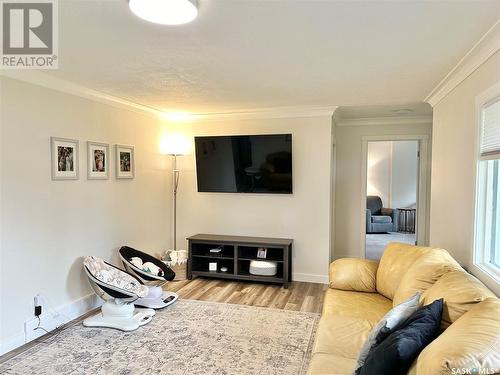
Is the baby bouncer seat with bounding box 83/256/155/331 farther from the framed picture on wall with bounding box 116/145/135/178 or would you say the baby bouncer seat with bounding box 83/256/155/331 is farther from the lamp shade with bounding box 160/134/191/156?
the lamp shade with bounding box 160/134/191/156

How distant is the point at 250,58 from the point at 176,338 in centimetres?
242

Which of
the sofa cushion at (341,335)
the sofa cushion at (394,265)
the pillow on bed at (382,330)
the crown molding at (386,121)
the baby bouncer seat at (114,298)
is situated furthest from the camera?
the crown molding at (386,121)

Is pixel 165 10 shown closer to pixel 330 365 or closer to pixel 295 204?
pixel 330 365

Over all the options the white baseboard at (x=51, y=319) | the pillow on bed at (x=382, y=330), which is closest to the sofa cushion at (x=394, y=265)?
the pillow on bed at (x=382, y=330)

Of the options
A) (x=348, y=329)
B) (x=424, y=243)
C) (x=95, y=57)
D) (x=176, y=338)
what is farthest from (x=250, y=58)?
(x=424, y=243)

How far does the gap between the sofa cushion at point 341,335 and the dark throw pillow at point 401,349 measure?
44 cm

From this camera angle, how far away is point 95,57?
2574mm

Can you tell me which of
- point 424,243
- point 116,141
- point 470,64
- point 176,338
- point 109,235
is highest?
point 470,64

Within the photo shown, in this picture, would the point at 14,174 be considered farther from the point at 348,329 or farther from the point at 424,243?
the point at 424,243

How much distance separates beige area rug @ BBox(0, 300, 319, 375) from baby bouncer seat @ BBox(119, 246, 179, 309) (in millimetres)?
213

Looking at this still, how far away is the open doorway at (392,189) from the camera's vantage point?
8961mm

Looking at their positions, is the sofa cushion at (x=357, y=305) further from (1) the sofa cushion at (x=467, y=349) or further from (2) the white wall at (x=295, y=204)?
(2) the white wall at (x=295, y=204)

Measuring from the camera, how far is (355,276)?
3.00 metres

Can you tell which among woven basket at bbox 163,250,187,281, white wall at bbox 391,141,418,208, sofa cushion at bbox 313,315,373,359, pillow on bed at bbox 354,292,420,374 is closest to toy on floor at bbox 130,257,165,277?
woven basket at bbox 163,250,187,281
